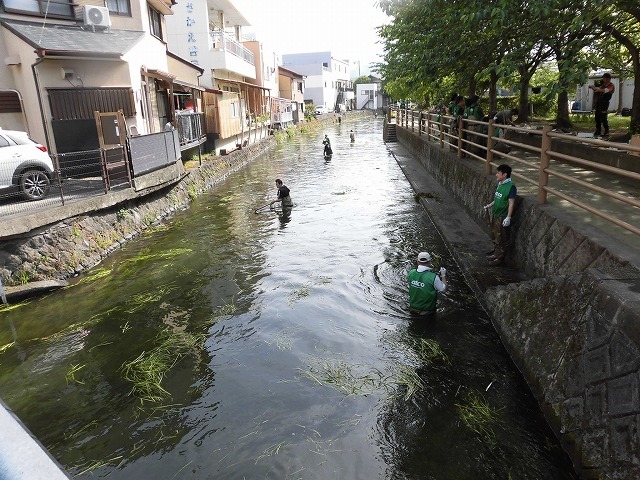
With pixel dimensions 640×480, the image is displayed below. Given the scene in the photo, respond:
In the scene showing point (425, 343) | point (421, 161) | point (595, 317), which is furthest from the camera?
point (421, 161)

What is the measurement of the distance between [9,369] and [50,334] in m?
0.98

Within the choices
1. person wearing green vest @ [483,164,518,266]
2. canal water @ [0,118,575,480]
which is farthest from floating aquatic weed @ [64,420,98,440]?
person wearing green vest @ [483,164,518,266]

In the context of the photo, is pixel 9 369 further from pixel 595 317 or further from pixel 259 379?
pixel 595 317

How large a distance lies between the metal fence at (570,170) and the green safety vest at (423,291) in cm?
229

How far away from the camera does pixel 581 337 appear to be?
4484 millimetres

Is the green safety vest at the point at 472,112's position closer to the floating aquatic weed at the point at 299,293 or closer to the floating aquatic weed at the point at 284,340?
the floating aquatic weed at the point at 299,293

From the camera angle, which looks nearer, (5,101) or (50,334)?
(50,334)

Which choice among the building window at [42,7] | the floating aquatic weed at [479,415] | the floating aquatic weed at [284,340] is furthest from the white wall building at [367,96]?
the floating aquatic weed at [479,415]

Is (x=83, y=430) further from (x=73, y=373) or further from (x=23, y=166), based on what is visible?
(x=23, y=166)

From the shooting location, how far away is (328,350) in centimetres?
695

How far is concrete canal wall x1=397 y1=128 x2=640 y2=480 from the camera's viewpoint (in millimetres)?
3777

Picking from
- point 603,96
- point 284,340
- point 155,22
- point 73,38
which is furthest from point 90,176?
point 603,96

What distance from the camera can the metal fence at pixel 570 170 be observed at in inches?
219

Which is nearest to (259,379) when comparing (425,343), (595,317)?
(425,343)
